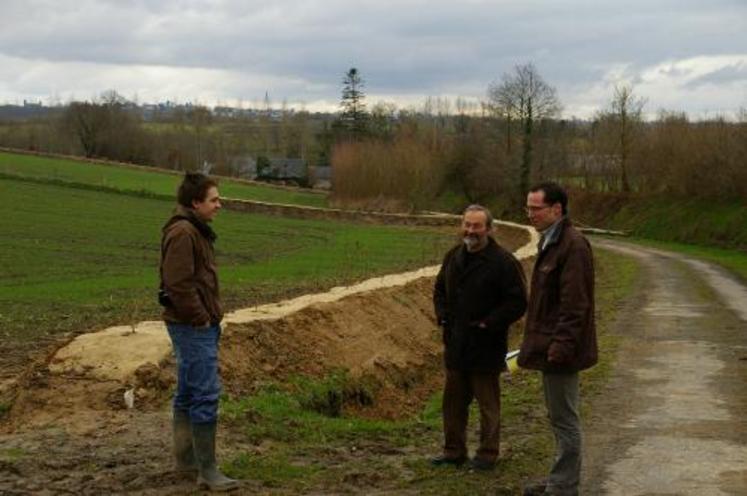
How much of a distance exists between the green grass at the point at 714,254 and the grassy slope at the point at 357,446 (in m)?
25.9

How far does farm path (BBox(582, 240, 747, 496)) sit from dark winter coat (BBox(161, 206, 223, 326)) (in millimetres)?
3249

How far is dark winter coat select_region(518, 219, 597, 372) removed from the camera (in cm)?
661

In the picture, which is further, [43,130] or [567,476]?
[43,130]

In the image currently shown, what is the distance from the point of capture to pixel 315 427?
9484 mm

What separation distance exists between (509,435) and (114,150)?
108851 mm

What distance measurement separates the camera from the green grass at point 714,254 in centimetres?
4009

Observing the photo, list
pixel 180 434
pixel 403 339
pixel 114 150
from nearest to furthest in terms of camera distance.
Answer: pixel 180 434 → pixel 403 339 → pixel 114 150

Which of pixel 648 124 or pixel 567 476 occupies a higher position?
pixel 648 124

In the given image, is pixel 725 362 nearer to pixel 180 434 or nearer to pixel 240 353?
pixel 240 353

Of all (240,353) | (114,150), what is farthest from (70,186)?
(240,353)

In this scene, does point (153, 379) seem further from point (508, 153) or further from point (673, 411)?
point (508, 153)

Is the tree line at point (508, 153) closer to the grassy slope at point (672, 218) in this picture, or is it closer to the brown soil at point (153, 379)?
the grassy slope at point (672, 218)

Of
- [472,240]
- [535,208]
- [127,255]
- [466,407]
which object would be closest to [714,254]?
[127,255]

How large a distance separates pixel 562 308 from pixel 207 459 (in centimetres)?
290
